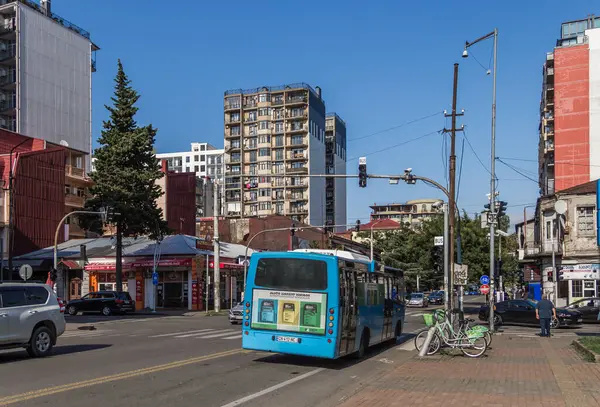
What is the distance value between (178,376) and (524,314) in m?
25.8

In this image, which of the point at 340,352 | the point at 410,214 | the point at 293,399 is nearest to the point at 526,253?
the point at 340,352

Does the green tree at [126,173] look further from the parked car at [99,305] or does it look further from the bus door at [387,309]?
the bus door at [387,309]

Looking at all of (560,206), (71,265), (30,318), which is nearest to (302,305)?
(30,318)

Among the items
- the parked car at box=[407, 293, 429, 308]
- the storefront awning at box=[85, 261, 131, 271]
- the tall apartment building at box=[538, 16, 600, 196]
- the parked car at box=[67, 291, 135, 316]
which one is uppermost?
the tall apartment building at box=[538, 16, 600, 196]

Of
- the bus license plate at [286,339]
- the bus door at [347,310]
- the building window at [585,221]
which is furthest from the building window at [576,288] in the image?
the bus license plate at [286,339]

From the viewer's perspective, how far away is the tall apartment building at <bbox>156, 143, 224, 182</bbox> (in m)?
165

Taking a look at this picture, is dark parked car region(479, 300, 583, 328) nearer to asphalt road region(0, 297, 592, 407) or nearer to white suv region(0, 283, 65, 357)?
asphalt road region(0, 297, 592, 407)

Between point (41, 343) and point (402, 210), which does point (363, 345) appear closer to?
point (41, 343)

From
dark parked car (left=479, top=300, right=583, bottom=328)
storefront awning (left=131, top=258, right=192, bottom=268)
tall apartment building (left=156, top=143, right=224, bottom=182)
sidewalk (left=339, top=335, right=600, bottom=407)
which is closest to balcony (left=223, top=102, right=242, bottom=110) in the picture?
tall apartment building (left=156, top=143, right=224, bottom=182)

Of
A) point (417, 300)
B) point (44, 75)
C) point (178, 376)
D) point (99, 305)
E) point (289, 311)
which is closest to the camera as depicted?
point (178, 376)

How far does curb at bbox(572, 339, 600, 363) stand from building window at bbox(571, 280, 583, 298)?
88.6ft

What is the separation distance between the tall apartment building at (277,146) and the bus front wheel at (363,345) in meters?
92.2

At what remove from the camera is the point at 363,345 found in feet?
55.6

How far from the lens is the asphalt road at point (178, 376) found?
1048 centimetres
